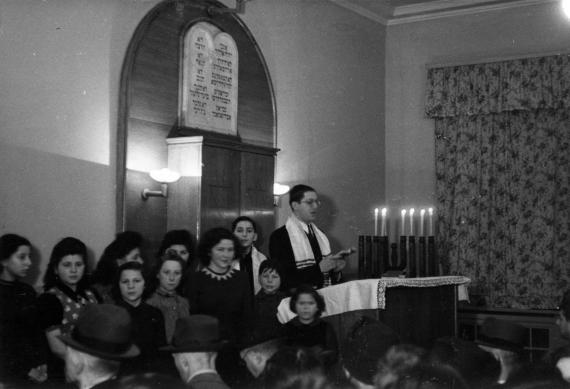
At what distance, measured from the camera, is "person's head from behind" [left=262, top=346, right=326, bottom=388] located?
205 centimetres

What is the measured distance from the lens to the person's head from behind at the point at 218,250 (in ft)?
14.1

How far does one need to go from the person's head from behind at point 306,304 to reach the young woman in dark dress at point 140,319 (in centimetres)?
79

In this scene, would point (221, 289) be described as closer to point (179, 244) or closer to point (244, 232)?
point (179, 244)

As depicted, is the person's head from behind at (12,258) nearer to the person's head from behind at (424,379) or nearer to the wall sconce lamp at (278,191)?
the person's head from behind at (424,379)

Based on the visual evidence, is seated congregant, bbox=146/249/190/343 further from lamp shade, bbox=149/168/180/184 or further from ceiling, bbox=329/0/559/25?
ceiling, bbox=329/0/559/25

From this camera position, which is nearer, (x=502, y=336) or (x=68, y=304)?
(x=502, y=336)

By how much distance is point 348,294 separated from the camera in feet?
15.9

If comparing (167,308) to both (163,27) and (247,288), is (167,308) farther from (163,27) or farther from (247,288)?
(163,27)

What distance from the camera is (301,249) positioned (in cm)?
519

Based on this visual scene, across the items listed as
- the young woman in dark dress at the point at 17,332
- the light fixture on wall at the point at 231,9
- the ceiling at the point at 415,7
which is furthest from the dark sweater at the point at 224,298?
the ceiling at the point at 415,7

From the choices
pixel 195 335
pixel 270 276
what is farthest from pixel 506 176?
pixel 195 335

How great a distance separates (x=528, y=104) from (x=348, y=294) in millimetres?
3629

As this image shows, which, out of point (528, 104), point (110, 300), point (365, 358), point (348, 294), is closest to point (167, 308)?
point (110, 300)

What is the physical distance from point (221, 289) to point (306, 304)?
1.48ft
